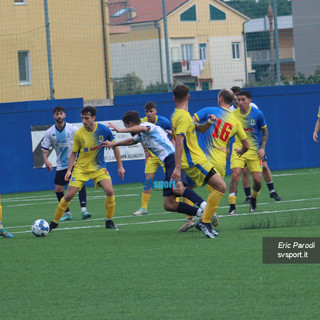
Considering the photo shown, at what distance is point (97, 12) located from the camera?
24.7 metres

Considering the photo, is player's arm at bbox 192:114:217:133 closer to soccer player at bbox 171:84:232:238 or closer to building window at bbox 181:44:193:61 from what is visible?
soccer player at bbox 171:84:232:238

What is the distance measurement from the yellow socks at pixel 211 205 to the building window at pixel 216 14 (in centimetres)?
1348

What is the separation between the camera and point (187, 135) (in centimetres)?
951

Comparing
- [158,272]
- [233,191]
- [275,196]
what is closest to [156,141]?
[233,191]

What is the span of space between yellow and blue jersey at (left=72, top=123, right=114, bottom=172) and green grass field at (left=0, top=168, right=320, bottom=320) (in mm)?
944

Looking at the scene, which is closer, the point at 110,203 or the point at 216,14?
the point at 110,203

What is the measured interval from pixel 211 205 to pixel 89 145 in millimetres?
2636

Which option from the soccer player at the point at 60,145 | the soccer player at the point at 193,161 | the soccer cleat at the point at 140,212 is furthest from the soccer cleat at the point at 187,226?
the soccer player at the point at 60,145

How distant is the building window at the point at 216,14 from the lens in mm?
22375

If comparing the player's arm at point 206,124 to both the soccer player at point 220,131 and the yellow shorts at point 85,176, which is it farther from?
the yellow shorts at point 85,176

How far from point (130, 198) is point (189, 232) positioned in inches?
261

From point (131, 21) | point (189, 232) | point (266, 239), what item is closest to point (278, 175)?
point (131, 21)

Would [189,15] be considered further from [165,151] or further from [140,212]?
[165,151]

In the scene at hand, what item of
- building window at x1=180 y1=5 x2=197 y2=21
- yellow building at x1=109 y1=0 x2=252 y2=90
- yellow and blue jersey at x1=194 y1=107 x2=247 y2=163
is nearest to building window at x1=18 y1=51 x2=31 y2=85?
yellow building at x1=109 y1=0 x2=252 y2=90
